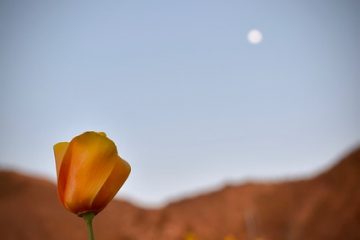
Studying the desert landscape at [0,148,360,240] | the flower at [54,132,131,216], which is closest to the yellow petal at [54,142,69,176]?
the flower at [54,132,131,216]

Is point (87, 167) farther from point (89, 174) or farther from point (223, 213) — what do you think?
point (223, 213)

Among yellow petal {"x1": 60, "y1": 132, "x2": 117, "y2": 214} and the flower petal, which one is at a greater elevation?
yellow petal {"x1": 60, "y1": 132, "x2": 117, "y2": 214}

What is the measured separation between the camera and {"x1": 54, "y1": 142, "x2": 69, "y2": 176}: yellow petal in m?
0.67

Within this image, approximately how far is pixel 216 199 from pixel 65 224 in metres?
10.1

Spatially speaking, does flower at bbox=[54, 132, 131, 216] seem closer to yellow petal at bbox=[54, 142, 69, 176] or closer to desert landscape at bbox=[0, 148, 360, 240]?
yellow petal at bbox=[54, 142, 69, 176]

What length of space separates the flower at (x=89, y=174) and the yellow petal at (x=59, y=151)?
0.01m

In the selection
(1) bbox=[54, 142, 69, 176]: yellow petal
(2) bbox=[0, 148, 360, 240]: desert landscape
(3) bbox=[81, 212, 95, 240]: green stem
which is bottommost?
(2) bbox=[0, 148, 360, 240]: desert landscape

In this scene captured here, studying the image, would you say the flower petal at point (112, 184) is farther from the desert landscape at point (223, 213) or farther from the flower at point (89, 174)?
the desert landscape at point (223, 213)

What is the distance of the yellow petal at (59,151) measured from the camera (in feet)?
2.19

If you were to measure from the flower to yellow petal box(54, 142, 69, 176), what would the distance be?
15 mm

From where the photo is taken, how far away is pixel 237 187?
88.5 feet

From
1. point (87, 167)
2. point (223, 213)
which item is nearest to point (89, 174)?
point (87, 167)

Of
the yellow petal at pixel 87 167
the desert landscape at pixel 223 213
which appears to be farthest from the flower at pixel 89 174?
the desert landscape at pixel 223 213

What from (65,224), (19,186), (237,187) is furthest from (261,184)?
(19,186)
